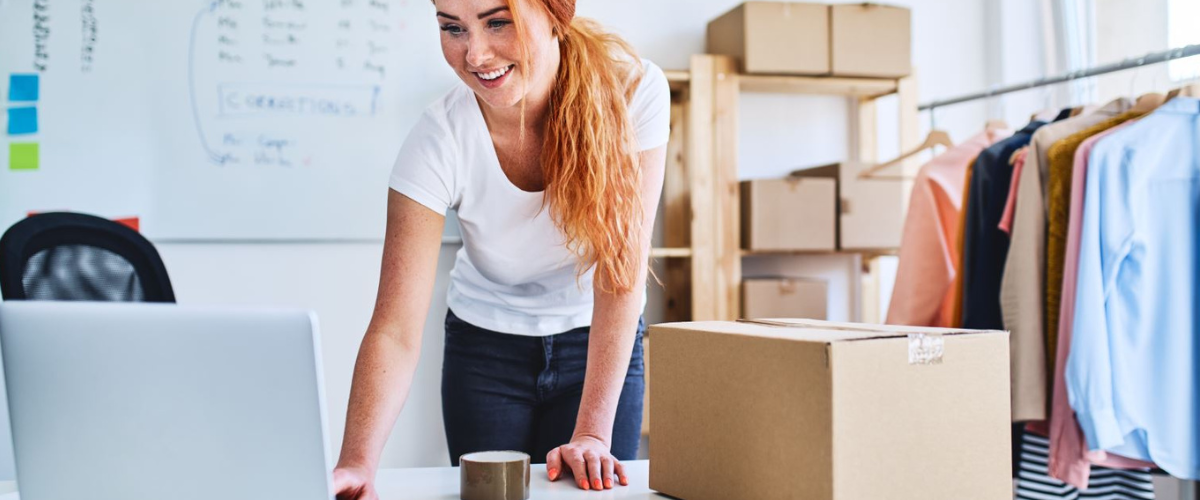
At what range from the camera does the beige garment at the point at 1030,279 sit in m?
1.82

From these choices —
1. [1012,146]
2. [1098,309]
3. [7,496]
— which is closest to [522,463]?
[7,496]

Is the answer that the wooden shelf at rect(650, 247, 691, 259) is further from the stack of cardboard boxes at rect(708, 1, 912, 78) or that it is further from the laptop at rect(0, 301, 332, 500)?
the laptop at rect(0, 301, 332, 500)

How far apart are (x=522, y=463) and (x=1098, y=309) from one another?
1.26 m

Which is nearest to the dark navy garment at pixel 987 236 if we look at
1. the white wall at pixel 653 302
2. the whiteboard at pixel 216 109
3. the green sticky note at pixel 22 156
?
the white wall at pixel 653 302

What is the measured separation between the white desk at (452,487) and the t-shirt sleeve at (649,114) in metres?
0.45

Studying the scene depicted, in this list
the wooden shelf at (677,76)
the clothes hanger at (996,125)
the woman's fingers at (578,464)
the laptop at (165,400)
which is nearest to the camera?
the laptop at (165,400)

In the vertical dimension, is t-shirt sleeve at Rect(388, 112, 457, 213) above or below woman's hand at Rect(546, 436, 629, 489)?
above

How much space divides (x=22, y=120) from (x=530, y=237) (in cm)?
185

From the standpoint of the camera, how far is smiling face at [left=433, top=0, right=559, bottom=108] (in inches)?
44.6

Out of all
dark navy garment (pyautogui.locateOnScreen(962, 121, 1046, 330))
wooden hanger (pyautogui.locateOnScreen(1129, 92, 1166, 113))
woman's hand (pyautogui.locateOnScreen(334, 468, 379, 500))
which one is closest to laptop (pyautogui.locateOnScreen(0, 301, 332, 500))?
woman's hand (pyautogui.locateOnScreen(334, 468, 379, 500))

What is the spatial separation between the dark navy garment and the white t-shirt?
3.12 feet

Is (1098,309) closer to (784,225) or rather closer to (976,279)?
(976,279)

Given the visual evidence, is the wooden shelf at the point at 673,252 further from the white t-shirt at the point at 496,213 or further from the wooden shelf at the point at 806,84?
the white t-shirt at the point at 496,213

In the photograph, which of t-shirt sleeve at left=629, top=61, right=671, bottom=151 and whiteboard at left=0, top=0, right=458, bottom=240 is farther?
whiteboard at left=0, top=0, right=458, bottom=240
